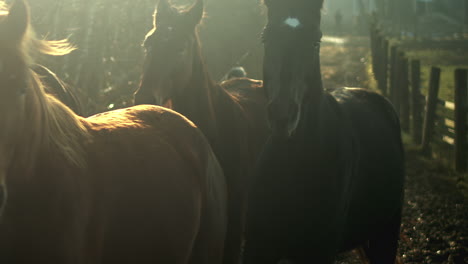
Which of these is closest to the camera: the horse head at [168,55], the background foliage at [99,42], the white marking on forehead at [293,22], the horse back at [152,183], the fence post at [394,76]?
the horse back at [152,183]

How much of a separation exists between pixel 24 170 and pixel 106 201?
574 millimetres

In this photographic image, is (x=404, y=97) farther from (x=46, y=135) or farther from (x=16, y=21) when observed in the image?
(x=16, y=21)

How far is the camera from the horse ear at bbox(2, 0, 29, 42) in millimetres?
1942

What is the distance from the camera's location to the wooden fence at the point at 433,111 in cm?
827

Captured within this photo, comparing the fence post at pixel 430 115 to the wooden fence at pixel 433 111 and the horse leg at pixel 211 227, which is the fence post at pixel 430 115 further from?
the horse leg at pixel 211 227

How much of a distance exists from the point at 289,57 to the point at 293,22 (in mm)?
249

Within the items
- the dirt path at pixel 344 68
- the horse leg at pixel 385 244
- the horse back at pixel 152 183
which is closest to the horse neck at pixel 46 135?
the horse back at pixel 152 183

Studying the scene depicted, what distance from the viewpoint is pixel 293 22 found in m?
3.19

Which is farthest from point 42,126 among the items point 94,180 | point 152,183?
point 152,183

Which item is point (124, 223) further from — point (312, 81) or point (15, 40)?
point (312, 81)

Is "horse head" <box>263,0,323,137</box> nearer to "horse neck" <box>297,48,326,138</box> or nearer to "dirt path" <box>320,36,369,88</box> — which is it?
"horse neck" <box>297,48,326,138</box>

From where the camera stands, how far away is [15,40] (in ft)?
6.42

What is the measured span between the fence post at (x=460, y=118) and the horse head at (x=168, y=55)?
16.9 ft

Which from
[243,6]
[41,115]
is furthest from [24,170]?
[243,6]
